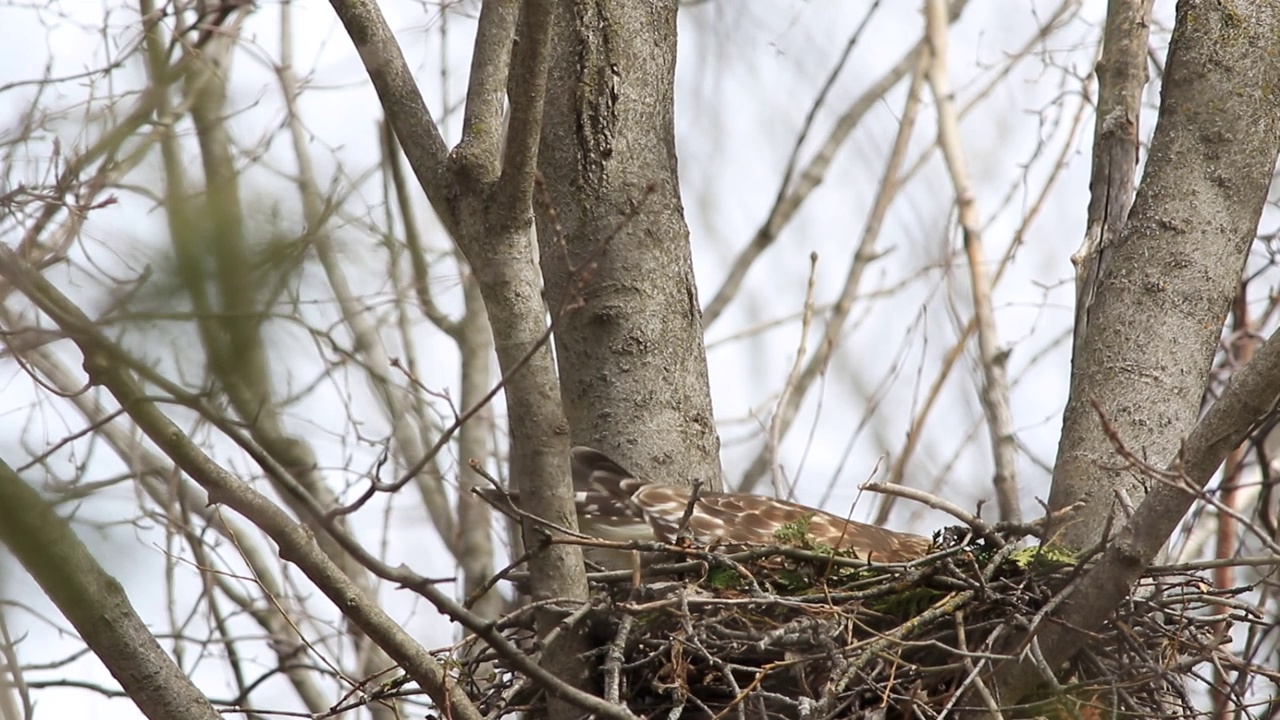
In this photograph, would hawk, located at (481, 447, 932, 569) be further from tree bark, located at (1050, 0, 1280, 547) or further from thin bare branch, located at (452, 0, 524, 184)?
thin bare branch, located at (452, 0, 524, 184)

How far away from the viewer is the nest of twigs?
3174 millimetres

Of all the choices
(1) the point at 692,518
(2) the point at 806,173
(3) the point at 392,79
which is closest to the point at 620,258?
(1) the point at 692,518

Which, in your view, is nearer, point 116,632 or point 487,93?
point 116,632

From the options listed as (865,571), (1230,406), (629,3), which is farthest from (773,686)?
(629,3)

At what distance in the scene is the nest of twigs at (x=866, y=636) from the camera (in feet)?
10.4

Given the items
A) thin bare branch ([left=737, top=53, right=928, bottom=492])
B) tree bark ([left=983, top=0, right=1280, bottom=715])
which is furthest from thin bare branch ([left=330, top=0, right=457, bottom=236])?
thin bare branch ([left=737, top=53, right=928, bottom=492])

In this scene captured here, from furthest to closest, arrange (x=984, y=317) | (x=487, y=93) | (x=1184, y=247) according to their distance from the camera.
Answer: (x=984, y=317) < (x=1184, y=247) < (x=487, y=93)

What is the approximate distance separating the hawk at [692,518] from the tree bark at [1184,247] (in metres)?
0.64

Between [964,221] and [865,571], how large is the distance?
326 centimetres

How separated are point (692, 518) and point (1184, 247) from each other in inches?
59.5

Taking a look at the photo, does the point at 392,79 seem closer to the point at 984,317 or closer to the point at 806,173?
the point at 984,317

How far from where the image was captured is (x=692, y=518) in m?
4.11

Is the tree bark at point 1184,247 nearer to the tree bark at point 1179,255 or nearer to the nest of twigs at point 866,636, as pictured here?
the tree bark at point 1179,255

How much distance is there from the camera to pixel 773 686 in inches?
136
